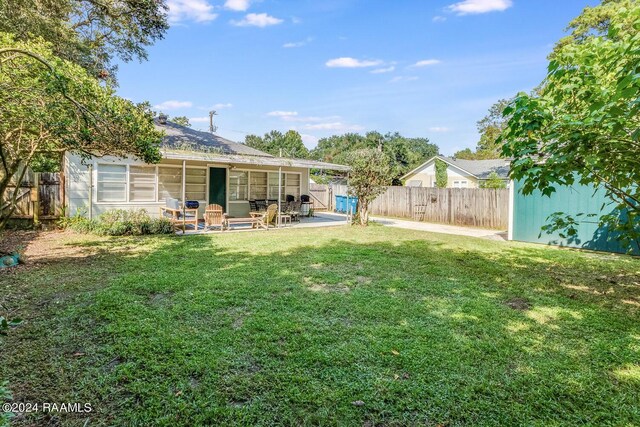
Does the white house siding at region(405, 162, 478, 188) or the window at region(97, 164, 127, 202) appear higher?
the white house siding at region(405, 162, 478, 188)

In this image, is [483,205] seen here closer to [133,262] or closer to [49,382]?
[133,262]

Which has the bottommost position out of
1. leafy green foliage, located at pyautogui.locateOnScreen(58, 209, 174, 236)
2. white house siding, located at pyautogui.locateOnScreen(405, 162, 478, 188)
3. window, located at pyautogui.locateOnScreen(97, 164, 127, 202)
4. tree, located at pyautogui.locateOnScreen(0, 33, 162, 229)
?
leafy green foliage, located at pyautogui.locateOnScreen(58, 209, 174, 236)

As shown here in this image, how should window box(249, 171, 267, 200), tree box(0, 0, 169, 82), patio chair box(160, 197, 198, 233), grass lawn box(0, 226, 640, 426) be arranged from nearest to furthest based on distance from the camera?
grass lawn box(0, 226, 640, 426)
tree box(0, 0, 169, 82)
patio chair box(160, 197, 198, 233)
window box(249, 171, 267, 200)

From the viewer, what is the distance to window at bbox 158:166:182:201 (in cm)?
1330

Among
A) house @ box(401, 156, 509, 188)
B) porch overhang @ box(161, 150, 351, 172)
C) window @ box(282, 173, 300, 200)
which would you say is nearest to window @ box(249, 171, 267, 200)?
window @ box(282, 173, 300, 200)

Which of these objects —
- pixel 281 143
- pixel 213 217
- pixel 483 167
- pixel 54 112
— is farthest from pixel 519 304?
pixel 281 143

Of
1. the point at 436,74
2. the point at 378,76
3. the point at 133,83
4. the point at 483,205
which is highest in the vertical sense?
the point at 378,76

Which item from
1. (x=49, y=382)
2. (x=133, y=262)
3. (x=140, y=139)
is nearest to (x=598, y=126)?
(x=49, y=382)

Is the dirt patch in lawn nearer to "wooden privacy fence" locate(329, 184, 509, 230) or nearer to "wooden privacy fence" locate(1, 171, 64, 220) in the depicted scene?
"wooden privacy fence" locate(329, 184, 509, 230)

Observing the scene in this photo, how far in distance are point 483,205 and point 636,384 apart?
46.3ft

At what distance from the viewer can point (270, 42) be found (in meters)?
17.6

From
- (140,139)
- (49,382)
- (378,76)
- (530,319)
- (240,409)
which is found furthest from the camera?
(378,76)

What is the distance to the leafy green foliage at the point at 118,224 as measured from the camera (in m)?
10.4

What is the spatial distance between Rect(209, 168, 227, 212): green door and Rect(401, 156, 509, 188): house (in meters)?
18.6
